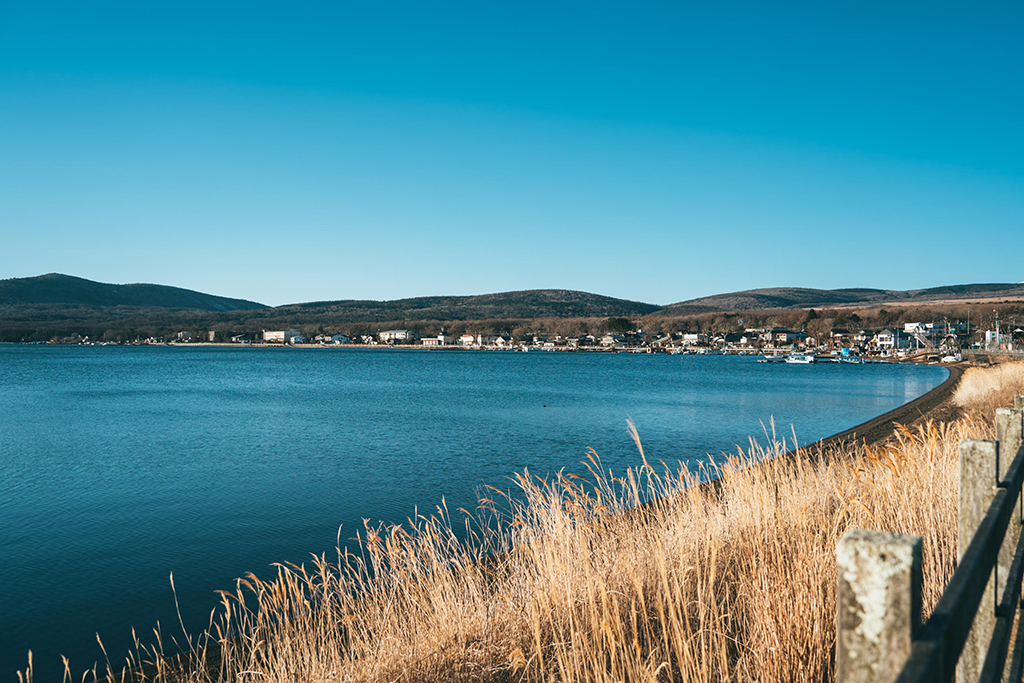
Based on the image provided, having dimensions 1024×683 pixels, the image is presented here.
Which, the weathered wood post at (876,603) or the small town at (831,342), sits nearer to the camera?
the weathered wood post at (876,603)

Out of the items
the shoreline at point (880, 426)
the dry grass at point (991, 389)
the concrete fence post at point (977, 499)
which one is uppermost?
the concrete fence post at point (977, 499)

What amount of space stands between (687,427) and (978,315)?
149484mm

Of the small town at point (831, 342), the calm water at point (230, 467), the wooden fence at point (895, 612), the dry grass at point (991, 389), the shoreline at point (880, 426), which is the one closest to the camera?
the wooden fence at point (895, 612)

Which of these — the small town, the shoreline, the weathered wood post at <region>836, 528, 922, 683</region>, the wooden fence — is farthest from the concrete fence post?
the small town

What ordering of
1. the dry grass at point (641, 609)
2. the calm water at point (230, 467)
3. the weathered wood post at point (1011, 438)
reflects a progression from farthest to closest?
the calm water at point (230, 467) → the dry grass at point (641, 609) → the weathered wood post at point (1011, 438)

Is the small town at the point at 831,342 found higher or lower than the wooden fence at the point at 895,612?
lower

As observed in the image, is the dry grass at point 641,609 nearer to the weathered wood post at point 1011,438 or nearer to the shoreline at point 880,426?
the weathered wood post at point 1011,438

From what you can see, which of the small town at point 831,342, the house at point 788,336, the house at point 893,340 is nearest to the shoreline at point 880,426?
the small town at point 831,342

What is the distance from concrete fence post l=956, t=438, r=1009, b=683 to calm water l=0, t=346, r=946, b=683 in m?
9.51

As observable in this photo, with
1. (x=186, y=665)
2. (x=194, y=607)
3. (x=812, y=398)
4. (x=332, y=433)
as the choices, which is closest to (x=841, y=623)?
(x=186, y=665)

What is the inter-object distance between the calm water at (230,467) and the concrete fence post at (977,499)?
9.51 meters

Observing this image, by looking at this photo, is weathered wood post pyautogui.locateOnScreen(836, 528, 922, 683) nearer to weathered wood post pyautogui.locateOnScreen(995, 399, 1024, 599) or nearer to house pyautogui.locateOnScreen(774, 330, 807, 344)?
weathered wood post pyautogui.locateOnScreen(995, 399, 1024, 599)

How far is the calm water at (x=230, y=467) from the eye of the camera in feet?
35.7

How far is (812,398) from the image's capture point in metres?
49.1
